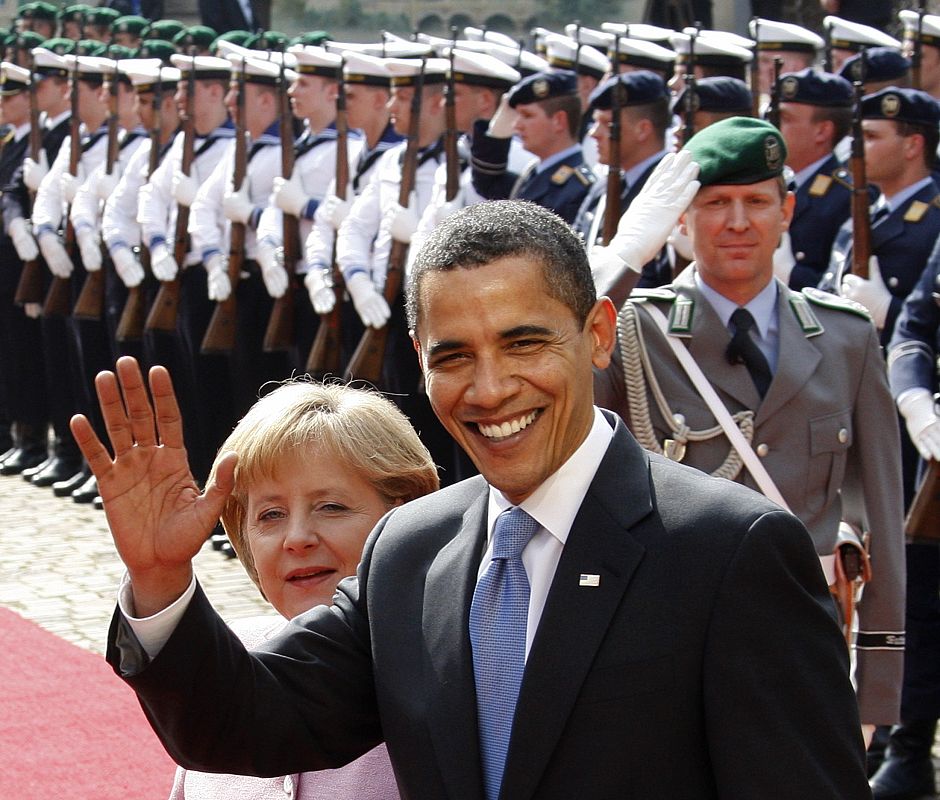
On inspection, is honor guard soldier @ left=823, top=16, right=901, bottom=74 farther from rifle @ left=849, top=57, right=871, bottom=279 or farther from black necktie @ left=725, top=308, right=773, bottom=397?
black necktie @ left=725, top=308, right=773, bottom=397

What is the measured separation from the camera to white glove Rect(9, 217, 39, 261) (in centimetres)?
1035

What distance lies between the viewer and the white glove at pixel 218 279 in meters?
8.51

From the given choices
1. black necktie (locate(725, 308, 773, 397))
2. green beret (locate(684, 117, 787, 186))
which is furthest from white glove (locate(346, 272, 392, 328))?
black necktie (locate(725, 308, 773, 397))

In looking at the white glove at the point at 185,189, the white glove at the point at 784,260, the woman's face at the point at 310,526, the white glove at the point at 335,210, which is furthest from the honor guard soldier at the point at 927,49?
the woman's face at the point at 310,526

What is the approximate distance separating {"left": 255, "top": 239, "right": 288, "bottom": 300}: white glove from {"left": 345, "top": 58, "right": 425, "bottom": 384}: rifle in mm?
743

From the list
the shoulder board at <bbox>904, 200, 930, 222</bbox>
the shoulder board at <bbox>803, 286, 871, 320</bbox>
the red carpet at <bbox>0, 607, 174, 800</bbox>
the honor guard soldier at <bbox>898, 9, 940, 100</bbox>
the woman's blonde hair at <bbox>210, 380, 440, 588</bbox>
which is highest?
the honor guard soldier at <bbox>898, 9, 940, 100</bbox>

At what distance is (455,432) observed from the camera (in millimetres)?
1906

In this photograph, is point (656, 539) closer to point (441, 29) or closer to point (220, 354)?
point (220, 354)

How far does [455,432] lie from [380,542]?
0.20 metres

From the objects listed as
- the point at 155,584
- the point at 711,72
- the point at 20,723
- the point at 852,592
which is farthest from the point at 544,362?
the point at 711,72

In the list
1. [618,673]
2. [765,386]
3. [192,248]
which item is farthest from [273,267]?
[618,673]

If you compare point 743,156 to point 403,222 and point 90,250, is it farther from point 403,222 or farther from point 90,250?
point 90,250

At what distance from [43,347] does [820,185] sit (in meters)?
6.02

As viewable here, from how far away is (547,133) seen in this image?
6.94m
